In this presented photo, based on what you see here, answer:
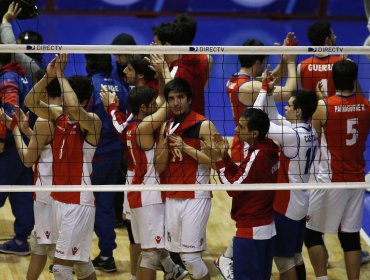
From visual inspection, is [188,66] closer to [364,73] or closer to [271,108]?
[271,108]

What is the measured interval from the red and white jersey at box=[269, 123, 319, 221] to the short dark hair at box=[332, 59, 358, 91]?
2.05 feet

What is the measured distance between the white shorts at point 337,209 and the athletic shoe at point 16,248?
3.16m

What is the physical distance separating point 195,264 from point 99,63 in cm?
278

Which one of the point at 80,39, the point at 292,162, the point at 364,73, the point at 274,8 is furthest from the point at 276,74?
the point at 274,8

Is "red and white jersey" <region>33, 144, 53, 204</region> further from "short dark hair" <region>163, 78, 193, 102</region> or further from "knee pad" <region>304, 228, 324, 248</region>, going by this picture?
"knee pad" <region>304, 228, 324, 248</region>

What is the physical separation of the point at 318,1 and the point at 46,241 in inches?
608

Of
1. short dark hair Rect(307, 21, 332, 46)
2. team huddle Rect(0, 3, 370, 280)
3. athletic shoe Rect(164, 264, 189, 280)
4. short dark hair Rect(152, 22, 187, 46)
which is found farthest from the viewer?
short dark hair Rect(307, 21, 332, 46)

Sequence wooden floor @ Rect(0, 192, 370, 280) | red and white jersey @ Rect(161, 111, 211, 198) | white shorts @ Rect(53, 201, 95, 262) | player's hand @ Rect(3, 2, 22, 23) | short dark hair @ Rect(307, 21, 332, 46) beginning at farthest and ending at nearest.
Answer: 1. player's hand @ Rect(3, 2, 22, 23)
2. short dark hair @ Rect(307, 21, 332, 46)
3. wooden floor @ Rect(0, 192, 370, 280)
4. white shorts @ Rect(53, 201, 95, 262)
5. red and white jersey @ Rect(161, 111, 211, 198)

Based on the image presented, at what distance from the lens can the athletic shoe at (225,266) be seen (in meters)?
9.14

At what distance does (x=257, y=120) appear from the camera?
7.73 meters

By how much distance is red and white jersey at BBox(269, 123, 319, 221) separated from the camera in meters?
8.30

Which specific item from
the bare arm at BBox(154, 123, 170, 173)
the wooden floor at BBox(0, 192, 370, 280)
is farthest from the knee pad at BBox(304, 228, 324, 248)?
the bare arm at BBox(154, 123, 170, 173)

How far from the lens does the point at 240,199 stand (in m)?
7.88

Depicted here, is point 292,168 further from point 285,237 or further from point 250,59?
point 250,59
